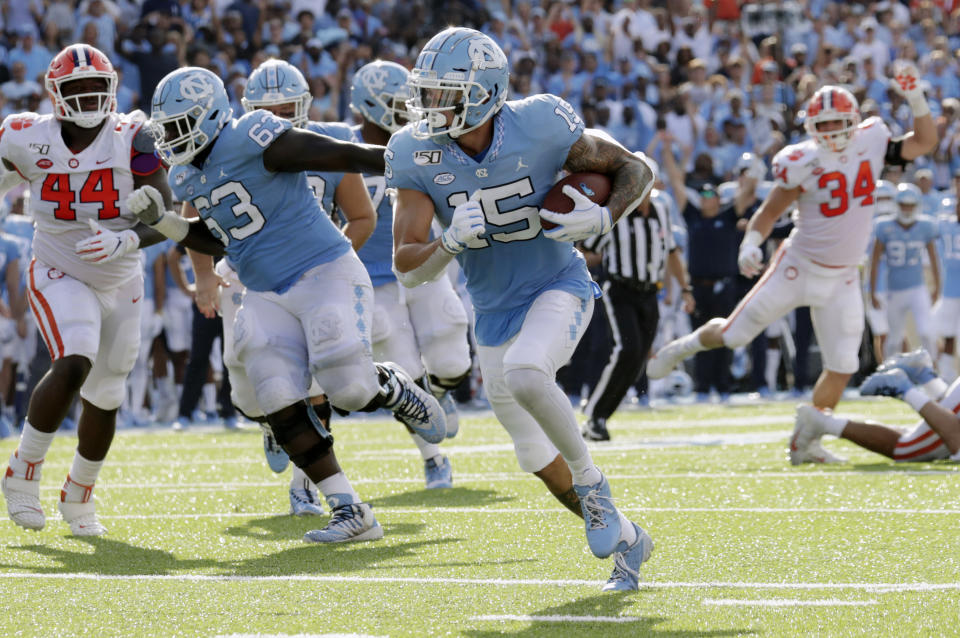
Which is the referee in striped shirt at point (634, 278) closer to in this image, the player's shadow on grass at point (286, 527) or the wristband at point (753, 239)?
the wristband at point (753, 239)

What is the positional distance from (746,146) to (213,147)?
441 inches

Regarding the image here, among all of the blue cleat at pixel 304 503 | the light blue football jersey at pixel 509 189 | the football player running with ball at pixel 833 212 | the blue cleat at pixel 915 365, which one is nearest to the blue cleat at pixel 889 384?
the blue cleat at pixel 915 365

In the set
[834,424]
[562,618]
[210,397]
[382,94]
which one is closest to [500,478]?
[834,424]

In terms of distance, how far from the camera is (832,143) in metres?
7.50

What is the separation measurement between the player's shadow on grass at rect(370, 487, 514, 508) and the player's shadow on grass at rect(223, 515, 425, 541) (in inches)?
15.5

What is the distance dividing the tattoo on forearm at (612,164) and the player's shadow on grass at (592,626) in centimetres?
114

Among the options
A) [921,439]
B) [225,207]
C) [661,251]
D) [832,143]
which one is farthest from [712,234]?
[225,207]

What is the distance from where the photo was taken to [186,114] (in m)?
4.99

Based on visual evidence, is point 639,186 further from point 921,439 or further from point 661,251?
point 661,251

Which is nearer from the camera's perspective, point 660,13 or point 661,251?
point 661,251

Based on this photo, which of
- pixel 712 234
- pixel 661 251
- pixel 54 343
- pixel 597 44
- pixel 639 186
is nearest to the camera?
pixel 639 186

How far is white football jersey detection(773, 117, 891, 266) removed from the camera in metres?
7.50

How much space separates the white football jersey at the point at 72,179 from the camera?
5.55m

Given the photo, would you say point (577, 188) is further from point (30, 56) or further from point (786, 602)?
point (30, 56)
